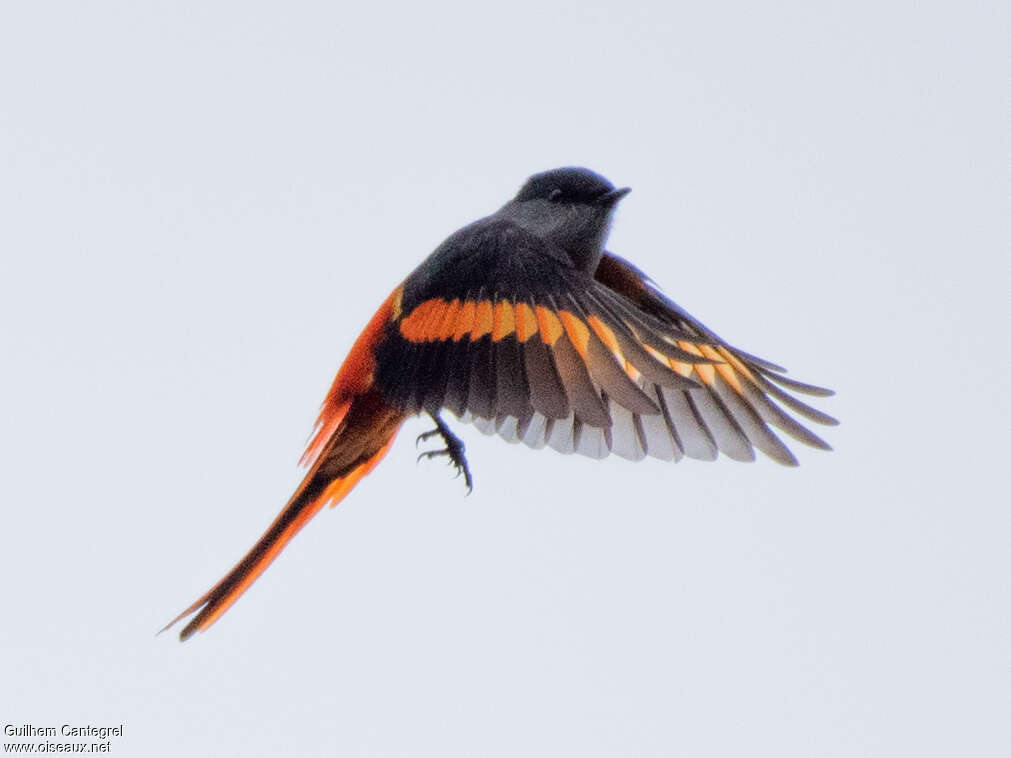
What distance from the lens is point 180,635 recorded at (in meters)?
4.10

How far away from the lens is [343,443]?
447 cm

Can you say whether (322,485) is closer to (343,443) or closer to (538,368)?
(343,443)

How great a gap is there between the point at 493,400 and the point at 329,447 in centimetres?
84

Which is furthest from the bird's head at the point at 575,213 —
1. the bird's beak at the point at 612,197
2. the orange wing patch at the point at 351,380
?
the orange wing patch at the point at 351,380

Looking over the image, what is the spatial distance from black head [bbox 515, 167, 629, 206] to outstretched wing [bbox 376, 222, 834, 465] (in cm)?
44

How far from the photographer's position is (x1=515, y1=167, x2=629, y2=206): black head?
185 inches

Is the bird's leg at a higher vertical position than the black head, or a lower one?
lower

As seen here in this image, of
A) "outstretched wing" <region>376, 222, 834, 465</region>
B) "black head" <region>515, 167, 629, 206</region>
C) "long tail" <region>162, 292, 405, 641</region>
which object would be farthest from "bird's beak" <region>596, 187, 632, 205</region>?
"long tail" <region>162, 292, 405, 641</region>

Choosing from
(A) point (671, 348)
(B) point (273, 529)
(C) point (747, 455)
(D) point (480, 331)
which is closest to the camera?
(A) point (671, 348)

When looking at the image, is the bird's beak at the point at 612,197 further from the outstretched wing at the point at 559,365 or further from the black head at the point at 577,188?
the outstretched wing at the point at 559,365

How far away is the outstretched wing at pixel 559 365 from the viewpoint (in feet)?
12.3

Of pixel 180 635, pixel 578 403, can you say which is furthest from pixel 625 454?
pixel 180 635

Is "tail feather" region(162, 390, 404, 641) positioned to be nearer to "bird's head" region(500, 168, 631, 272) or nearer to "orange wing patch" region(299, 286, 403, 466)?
"orange wing patch" region(299, 286, 403, 466)

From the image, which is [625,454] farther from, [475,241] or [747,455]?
[475,241]
